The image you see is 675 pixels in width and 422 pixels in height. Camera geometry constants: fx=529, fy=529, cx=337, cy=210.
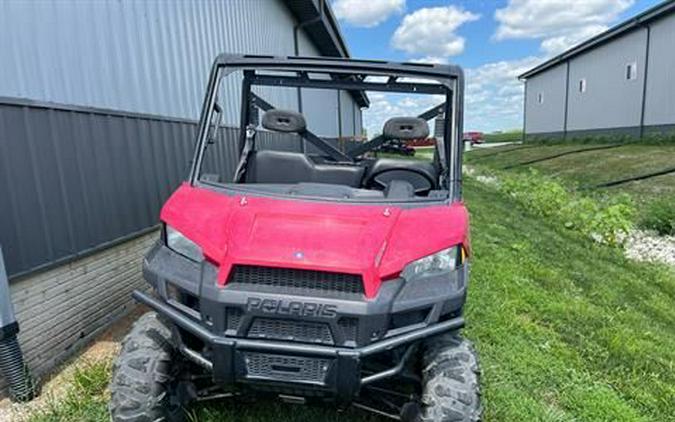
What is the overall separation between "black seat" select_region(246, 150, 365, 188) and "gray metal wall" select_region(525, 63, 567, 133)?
1388 inches

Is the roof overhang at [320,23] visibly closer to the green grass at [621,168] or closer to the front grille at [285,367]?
the green grass at [621,168]

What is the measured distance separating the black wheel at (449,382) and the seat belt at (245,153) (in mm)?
1813

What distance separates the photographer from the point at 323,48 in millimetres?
20172

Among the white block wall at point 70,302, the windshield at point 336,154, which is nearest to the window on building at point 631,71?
the windshield at point 336,154

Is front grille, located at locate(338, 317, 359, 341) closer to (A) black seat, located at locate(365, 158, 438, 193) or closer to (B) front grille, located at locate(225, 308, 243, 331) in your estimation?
(B) front grille, located at locate(225, 308, 243, 331)

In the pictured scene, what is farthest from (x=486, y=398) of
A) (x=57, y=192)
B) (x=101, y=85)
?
(x=101, y=85)

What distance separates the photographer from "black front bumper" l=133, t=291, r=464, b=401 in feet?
7.33

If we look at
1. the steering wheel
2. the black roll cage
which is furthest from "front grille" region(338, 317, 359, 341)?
the steering wheel

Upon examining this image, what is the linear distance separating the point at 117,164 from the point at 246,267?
8.70 feet

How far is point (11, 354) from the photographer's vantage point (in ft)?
9.80

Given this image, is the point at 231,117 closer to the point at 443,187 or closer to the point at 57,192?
the point at 57,192

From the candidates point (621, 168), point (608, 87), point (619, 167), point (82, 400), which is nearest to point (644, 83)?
point (608, 87)

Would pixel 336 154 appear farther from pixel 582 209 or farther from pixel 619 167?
pixel 619 167

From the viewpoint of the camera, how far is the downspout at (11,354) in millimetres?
2912
